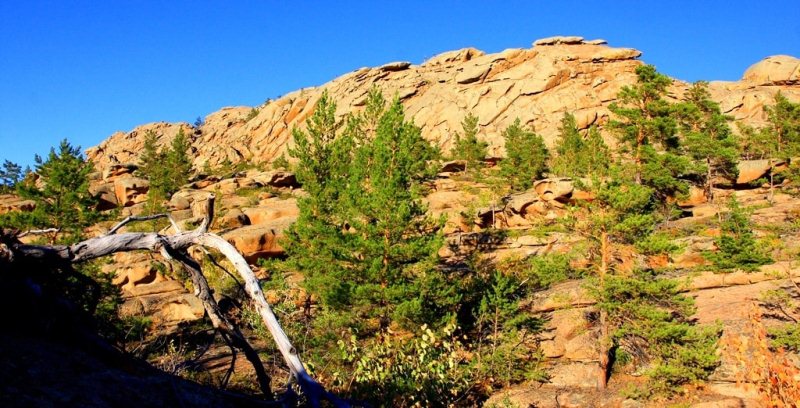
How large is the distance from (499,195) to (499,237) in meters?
8.69

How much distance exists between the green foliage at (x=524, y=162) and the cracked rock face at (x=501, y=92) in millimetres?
10997

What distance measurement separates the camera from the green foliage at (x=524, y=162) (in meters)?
42.5

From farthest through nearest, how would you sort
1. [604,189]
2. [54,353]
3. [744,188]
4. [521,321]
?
[744,188], [521,321], [604,189], [54,353]

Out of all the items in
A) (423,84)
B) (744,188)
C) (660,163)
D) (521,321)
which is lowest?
(521,321)

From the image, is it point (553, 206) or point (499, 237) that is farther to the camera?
point (553, 206)

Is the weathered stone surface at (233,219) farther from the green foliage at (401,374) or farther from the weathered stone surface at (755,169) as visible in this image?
the weathered stone surface at (755,169)

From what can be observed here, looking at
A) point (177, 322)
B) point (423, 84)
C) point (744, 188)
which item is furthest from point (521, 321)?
point (423, 84)

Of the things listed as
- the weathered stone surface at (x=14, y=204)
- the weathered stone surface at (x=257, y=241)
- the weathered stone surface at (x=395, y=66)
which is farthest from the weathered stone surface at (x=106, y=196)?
the weathered stone surface at (x=395, y=66)

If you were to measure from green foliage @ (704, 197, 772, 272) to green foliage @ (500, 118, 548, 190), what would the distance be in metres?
19.5

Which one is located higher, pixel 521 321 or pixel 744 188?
Result: pixel 744 188

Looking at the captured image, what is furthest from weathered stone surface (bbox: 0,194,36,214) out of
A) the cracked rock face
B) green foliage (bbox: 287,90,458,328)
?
green foliage (bbox: 287,90,458,328)

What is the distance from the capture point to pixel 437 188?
4494 centimetres

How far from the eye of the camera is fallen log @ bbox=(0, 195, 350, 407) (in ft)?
8.46

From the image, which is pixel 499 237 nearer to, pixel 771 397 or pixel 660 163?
pixel 660 163
